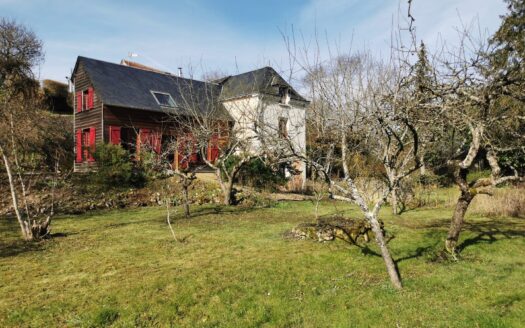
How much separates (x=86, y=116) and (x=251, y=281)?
1922 centimetres

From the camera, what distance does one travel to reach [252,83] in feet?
79.8

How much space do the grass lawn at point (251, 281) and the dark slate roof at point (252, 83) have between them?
14908mm

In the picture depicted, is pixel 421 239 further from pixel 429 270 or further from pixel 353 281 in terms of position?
pixel 353 281

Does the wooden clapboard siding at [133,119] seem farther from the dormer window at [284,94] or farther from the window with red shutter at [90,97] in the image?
the dormer window at [284,94]

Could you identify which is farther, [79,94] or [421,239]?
[79,94]

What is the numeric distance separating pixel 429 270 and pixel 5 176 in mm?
15661

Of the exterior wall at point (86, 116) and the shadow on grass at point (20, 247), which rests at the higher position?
the exterior wall at point (86, 116)

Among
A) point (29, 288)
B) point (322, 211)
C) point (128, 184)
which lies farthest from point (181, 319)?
point (128, 184)

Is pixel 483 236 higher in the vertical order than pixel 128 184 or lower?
lower

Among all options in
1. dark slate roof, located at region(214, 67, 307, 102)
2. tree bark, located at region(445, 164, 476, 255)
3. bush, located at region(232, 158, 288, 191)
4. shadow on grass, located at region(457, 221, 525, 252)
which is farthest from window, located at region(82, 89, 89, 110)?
tree bark, located at region(445, 164, 476, 255)

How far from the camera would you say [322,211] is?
12836 mm

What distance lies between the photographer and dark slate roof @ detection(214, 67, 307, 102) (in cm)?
2284

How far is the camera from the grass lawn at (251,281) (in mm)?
4648

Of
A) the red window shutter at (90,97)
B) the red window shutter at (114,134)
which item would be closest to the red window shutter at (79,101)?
the red window shutter at (90,97)
